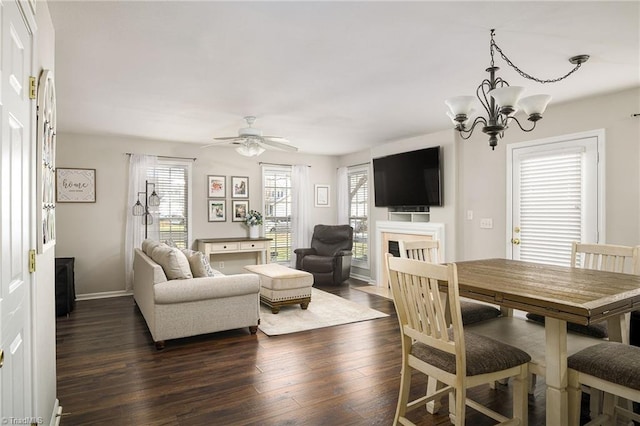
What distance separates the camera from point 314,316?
4.65 m

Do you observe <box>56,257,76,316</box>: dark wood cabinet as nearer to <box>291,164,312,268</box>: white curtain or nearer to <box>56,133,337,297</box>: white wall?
<box>56,133,337,297</box>: white wall

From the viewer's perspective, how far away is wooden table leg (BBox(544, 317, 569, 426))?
5.99ft

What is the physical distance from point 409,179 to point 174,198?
153 inches

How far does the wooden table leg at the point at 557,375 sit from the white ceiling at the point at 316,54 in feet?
5.85

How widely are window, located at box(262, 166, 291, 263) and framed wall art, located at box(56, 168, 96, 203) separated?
9.15 ft

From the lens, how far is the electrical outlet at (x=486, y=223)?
491 centimetres

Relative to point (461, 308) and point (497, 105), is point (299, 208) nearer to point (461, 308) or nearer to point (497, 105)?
point (461, 308)

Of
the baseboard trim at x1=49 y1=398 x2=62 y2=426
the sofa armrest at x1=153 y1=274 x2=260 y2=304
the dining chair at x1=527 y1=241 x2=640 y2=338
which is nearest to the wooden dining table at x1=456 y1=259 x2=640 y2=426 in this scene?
the dining chair at x1=527 y1=241 x2=640 y2=338

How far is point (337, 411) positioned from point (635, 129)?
12.2 ft

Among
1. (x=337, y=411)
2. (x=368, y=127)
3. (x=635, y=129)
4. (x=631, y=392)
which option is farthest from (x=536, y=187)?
(x=337, y=411)

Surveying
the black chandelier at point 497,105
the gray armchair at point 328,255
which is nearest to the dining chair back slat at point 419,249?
the black chandelier at point 497,105

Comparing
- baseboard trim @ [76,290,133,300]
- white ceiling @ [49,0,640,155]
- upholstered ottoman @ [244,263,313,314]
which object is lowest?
baseboard trim @ [76,290,133,300]

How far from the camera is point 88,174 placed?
18.9 ft

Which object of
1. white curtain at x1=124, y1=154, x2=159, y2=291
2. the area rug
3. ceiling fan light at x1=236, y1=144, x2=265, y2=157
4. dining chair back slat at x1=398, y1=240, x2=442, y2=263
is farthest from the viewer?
white curtain at x1=124, y1=154, x2=159, y2=291
